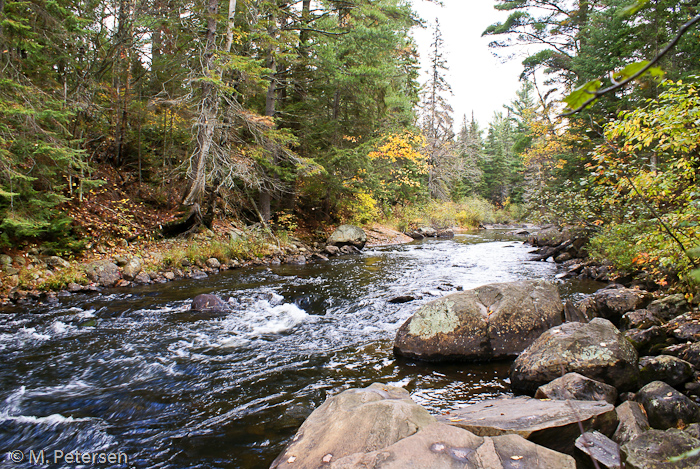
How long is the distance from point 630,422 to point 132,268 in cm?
1040

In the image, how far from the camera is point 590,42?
1517 cm

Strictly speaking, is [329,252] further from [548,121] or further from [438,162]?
[438,162]

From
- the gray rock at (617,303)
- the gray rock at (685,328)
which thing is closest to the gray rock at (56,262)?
the gray rock at (617,303)

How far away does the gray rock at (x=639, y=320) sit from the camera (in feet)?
18.1

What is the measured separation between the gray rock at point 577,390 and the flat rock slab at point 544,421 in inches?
10.8

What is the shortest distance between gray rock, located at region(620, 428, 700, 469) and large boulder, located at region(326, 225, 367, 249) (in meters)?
13.6

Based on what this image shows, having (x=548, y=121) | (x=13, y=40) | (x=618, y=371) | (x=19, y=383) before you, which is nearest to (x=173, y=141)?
(x=13, y=40)

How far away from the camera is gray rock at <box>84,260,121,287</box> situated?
29.7 feet

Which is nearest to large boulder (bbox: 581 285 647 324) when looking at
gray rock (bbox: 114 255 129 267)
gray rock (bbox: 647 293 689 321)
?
gray rock (bbox: 647 293 689 321)

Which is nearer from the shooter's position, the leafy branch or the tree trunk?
the leafy branch

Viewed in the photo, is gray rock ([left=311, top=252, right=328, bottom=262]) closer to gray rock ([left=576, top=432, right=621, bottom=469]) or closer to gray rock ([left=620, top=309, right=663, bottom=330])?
gray rock ([left=620, top=309, right=663, bottom=330])

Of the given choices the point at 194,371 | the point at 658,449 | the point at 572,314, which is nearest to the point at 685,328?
the point at 572,314

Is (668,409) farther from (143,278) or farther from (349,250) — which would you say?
(349,250)

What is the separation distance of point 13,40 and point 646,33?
18.3 metres
